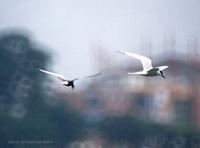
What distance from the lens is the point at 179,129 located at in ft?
51.2

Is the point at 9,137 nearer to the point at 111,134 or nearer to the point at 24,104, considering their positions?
the point at 24,104

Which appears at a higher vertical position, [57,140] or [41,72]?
[41,72]

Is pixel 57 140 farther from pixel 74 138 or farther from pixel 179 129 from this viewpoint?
pixel 179 129

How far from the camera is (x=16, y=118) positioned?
15.9 m

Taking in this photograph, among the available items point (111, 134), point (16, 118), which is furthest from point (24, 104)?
point (111, 134)

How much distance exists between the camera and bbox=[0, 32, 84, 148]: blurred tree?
15.7 m

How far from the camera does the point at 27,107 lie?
15.9 meters

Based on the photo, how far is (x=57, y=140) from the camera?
51.4ft

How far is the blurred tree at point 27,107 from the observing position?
619 inches

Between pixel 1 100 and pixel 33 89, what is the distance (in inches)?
21.3

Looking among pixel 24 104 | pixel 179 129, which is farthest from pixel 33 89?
pixel 179 129

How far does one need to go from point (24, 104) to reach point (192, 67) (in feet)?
8.90

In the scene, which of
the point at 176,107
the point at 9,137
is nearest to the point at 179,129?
the point at 176,107

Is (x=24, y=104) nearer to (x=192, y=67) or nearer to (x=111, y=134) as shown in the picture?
(x=111, y=134)
